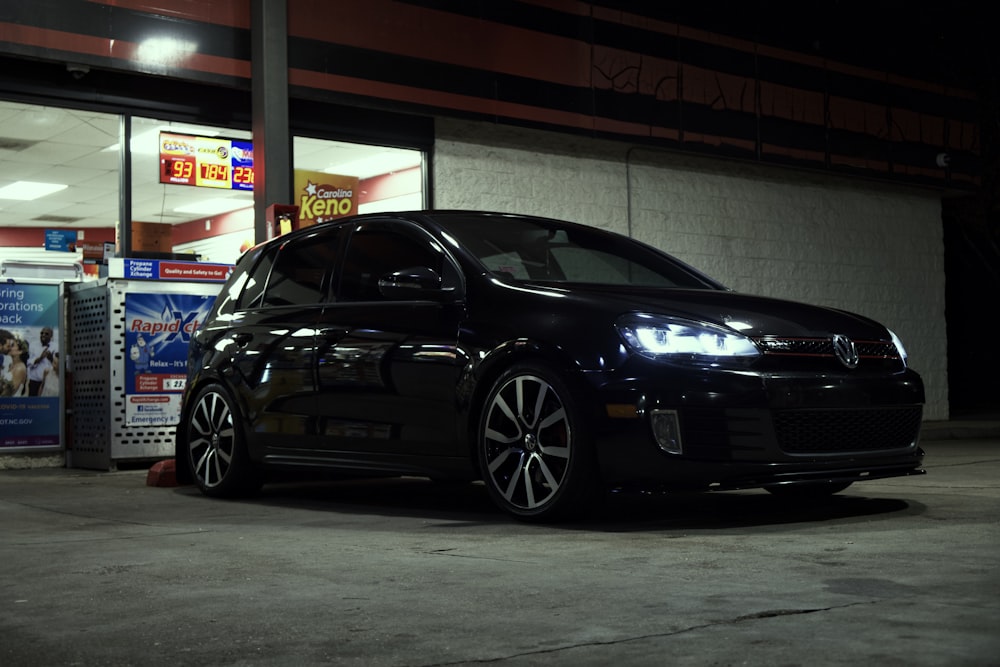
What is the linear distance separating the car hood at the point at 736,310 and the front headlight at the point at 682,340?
0.15ft

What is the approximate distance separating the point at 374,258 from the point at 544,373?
1660 mm

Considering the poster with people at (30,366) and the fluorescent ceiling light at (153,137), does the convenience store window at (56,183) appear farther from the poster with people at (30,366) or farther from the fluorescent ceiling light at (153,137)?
the poster with people at (30,366)

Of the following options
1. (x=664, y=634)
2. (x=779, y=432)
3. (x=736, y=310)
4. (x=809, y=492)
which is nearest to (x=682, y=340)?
(x=736, y=310)

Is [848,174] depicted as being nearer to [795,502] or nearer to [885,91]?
[885,91]

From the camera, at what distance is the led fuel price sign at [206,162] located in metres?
12.1

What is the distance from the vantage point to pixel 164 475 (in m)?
9.11

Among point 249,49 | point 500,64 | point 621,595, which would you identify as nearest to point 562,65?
point 500,64

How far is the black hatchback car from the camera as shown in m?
5.74

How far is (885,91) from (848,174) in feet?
4.57

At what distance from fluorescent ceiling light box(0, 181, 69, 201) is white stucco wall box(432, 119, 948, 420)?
167 inches

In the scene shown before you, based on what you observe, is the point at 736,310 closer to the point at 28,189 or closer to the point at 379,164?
Result: the point at 379,164

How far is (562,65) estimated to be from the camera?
1440 centimetres

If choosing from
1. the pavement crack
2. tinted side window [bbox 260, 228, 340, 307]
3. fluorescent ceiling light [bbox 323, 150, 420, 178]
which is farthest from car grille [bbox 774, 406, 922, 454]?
fluorescent ceiling light [bbox 323, 150, 420, 178]

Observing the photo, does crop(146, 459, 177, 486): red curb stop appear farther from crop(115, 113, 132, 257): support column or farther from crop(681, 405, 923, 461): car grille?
crop(681, 405, 923, 461): car grille
